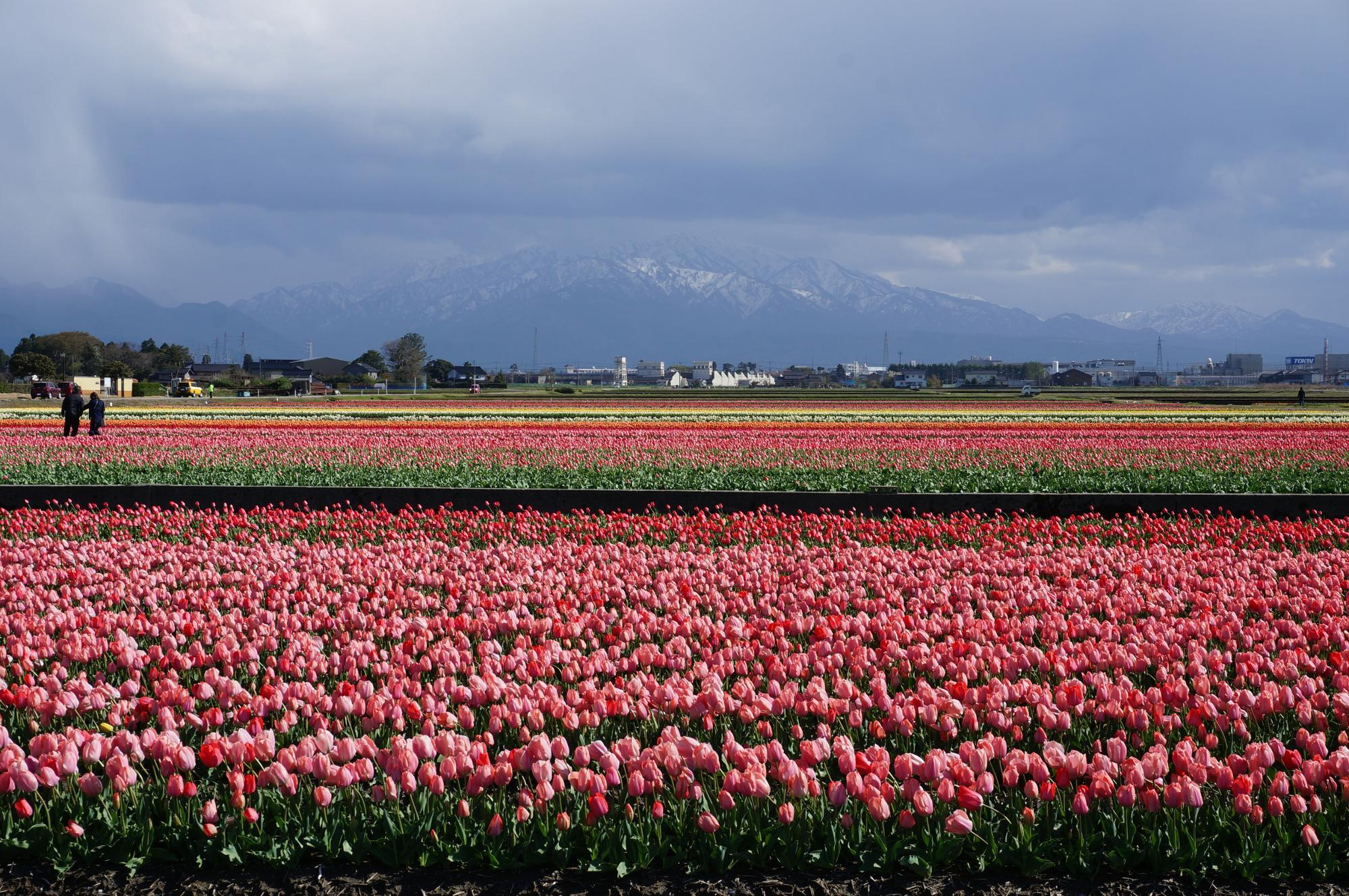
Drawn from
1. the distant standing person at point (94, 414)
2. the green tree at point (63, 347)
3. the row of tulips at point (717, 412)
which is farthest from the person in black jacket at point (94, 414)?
the green tree at point (63, 347)

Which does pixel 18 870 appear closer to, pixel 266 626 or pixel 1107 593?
pixel 266 626

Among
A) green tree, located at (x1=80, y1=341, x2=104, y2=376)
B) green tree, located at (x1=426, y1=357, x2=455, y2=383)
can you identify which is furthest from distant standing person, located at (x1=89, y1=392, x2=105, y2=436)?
green tree, located at (x1=426, y1=357, x2=455, y2=383)

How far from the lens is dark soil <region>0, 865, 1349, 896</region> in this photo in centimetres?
442

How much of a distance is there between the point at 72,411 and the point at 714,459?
689 inches

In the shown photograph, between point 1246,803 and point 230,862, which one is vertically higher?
point 1246,803

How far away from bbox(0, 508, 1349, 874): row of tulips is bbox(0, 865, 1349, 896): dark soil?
0.08 meters

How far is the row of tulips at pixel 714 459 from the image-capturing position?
18125mm

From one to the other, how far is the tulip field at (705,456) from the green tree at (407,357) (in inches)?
5224

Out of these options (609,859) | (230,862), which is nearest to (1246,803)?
(609,859)

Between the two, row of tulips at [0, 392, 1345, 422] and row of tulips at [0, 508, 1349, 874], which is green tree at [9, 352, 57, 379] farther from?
row of tulips at [0, 508, 1349, 874]

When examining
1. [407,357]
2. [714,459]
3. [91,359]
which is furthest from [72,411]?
[407,357]

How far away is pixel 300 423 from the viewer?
36.3 m

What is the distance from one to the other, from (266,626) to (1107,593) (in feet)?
20.8

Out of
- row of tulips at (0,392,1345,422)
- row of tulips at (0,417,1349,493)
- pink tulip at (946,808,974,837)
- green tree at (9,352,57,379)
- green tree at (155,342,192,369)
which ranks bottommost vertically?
pink tulip at (946,808,974,837)
